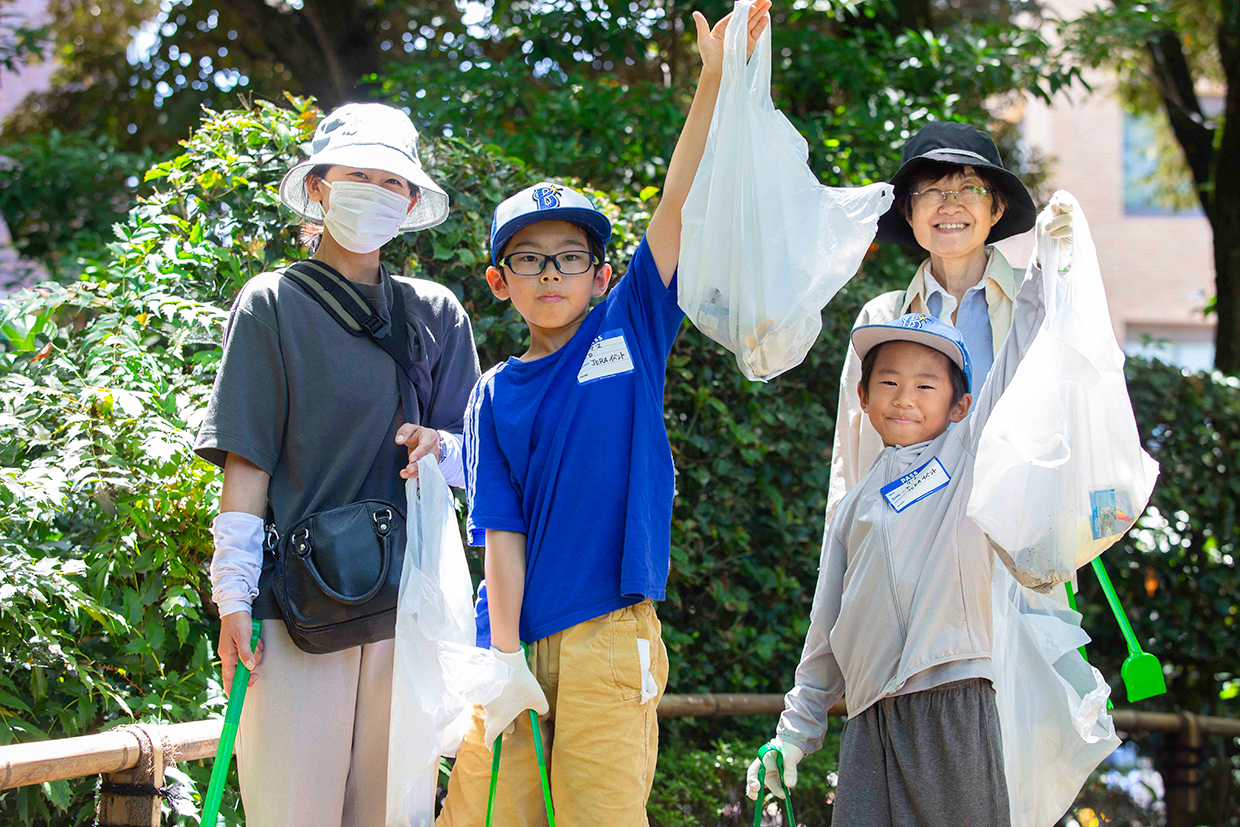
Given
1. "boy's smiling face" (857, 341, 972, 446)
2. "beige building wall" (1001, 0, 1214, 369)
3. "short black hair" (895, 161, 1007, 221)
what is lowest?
"boy's smiling face" (857, 341, 972, 446)

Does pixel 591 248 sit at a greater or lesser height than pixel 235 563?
greater

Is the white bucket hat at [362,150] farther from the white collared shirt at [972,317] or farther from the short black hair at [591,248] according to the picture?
the white collared shirt at [972,317]

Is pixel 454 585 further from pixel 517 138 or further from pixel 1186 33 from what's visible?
pixel 1186 33

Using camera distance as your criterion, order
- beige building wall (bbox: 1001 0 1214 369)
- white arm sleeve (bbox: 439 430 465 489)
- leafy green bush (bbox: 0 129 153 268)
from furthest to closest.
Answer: beige building wall (bbox: 1001 0 1214 369) < leafy green bush (bbox: 0 129 153 268) < white arm sleeve (bbox: 439 430 465 489)

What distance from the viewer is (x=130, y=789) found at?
8.01 ft

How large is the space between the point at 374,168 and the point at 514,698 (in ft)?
3.75

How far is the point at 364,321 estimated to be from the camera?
2.31m

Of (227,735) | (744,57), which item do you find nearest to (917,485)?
(744,57)

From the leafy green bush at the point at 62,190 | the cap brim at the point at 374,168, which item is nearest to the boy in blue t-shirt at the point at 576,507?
the cap brim at the point at 374,168

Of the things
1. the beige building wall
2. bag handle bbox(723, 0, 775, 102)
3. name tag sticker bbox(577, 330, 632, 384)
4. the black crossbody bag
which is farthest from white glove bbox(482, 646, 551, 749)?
the beige building wall

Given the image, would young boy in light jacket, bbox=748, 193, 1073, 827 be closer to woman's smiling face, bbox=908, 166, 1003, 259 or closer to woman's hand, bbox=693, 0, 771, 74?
woman's smiling face, bbox=908, 166, 1003, 259

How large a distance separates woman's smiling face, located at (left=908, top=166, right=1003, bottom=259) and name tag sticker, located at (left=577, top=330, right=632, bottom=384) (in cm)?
100

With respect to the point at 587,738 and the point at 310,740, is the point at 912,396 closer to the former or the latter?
the point at 587,738

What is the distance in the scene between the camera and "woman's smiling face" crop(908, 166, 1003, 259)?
2742 mm
